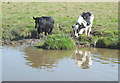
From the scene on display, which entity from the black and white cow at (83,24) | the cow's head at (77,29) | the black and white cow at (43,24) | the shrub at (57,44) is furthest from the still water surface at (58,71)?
the black and white cow at (43,24)

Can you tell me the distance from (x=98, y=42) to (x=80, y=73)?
780 centimetres

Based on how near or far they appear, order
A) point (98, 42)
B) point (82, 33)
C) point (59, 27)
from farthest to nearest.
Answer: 1. point (59, 27)
2. point (82, 33)
3. point (98, 42)

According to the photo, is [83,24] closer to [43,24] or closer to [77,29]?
[77,29]

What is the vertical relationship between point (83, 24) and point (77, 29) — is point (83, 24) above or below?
above

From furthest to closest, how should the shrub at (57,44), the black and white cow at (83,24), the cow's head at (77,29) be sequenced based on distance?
the black and white cow at (83,24)
the cow's head at (77,29)
the shrub at (57,44)

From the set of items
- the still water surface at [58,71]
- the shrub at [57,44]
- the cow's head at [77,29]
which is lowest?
the still water surface at [58,71]

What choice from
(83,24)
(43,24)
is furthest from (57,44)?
(43,24)

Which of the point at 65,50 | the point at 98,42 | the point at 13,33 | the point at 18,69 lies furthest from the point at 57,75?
the point at 13,33

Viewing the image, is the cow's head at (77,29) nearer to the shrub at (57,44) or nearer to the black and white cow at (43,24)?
the black and white cow at (43,24)

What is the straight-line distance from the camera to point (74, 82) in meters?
6.55

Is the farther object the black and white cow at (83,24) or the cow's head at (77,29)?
the black and white cow at (83,24)

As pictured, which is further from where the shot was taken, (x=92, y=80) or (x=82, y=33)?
(x=82, y=33)

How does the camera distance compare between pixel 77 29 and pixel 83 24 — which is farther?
pixel 83 24

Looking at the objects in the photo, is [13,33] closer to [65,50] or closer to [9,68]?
[65,50]
